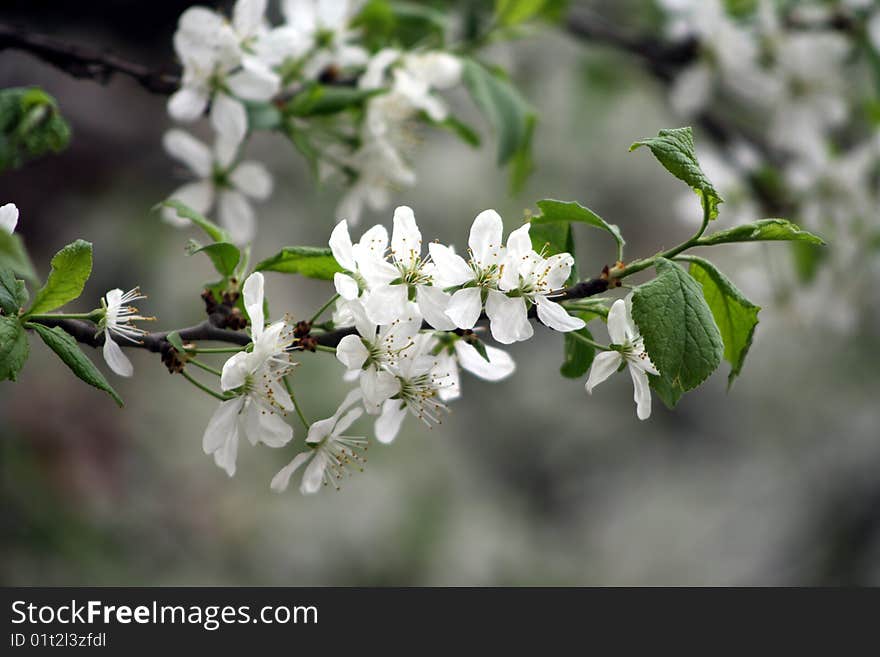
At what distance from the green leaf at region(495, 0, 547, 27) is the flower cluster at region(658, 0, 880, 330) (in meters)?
0.26

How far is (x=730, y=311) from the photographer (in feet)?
2.11

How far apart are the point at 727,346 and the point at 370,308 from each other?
0.91 feet

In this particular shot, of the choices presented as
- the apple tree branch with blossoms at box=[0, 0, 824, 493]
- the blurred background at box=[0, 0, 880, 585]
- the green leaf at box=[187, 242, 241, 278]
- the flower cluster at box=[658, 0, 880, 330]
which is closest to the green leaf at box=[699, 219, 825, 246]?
the apple tree branch with blossoms at box=[0, 0, 824, 493]

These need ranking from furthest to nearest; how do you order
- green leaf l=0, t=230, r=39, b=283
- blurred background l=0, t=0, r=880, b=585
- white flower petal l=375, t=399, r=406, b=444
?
blurred background l=0, t=0, r=880, b=585 < white flower petal l=375, t=399, r=406, b=444 < green leaf l=0, t=230, r=39, b=283

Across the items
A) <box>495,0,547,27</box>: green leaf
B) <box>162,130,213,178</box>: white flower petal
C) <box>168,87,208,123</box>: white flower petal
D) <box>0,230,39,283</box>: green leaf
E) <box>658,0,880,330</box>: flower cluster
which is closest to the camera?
<box>0,230,39,283</box>: green leaf

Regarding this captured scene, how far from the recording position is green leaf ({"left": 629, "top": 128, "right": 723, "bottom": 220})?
0.56 m

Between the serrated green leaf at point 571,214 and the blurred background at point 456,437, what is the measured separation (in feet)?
2.76

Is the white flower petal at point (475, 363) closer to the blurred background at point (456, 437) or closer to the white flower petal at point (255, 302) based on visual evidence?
the white flower petal at point (255, 302)

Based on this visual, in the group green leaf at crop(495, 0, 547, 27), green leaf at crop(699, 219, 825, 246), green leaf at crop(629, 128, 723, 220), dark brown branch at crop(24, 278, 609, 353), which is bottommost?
dark brown branch at crop(24, 278, 609, 353)

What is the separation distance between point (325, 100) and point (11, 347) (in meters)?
0.43

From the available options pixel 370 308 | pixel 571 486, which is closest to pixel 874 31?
pixel 370 308

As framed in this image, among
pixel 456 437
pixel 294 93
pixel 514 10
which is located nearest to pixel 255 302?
pixel 294 93

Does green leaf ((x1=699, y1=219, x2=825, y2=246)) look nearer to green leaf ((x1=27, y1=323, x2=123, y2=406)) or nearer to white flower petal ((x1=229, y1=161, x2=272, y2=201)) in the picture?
green leaf ((x1=27, y1=323, x2=123, y2=406))
